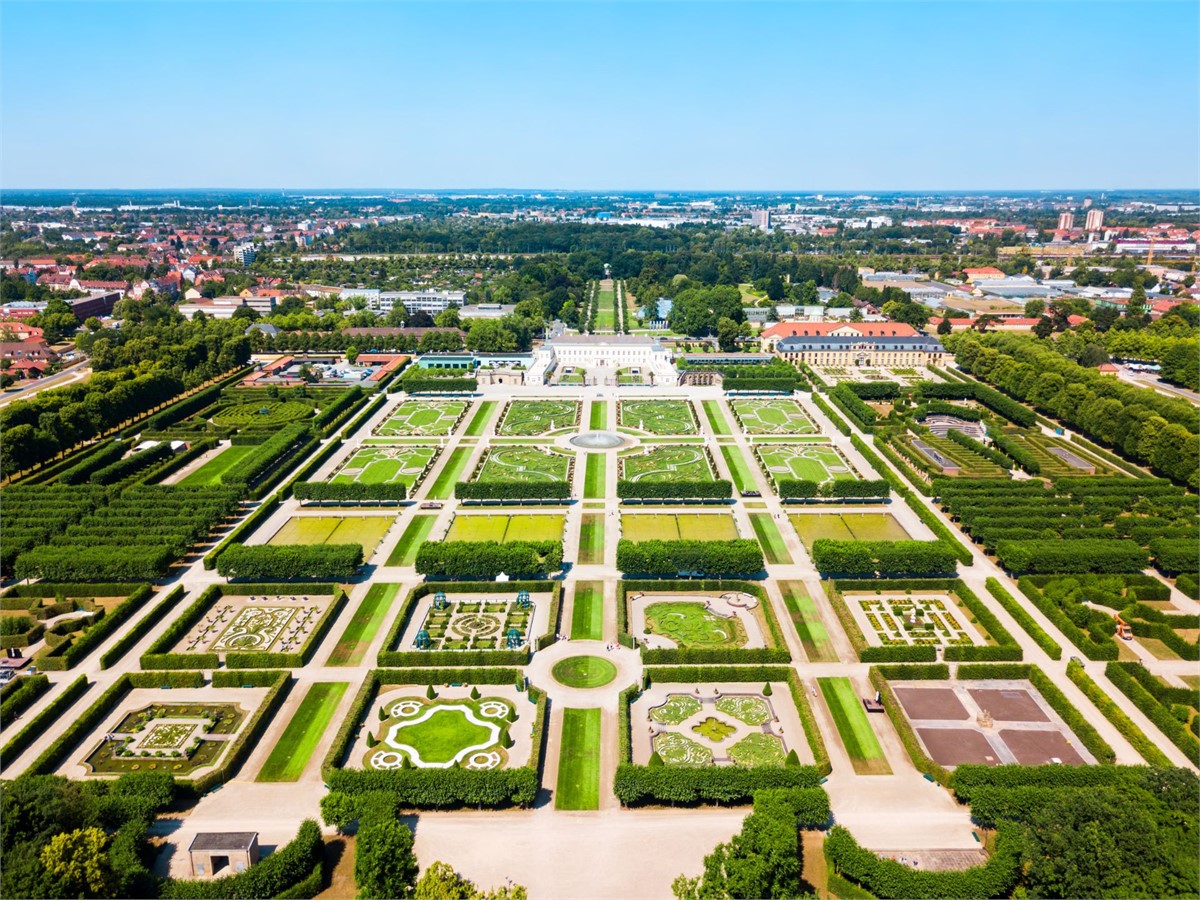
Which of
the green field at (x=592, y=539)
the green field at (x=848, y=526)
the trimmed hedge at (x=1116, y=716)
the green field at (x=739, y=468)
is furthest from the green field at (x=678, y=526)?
the trimmed hedge at (x=1116, y=716)

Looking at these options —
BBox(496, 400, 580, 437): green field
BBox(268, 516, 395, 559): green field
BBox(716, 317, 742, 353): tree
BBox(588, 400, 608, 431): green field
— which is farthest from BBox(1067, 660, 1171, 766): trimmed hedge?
BBox(716, 317, 742, 353): tree

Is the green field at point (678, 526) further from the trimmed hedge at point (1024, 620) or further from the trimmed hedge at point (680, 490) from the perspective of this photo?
the trimmed hedge at point (1024, 620)

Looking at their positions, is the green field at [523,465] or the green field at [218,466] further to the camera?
the green field at [218,466]

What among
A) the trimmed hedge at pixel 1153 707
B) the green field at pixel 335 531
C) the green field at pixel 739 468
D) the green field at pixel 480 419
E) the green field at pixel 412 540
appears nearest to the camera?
the trimmed hedge at pixel 1153 707

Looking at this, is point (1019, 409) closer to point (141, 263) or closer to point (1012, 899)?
point (1012, 899)

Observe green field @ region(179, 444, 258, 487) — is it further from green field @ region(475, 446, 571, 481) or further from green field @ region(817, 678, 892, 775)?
green field @ region(817, 678, 892, 775)

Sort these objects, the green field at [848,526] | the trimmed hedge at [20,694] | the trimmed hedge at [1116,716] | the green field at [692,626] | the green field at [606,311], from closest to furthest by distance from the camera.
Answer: the trimmed hedge at [1116,716], the trimmed hedge at [20,694], the green field at [692,626], the green field at [848,526], the green field at [606,311]
